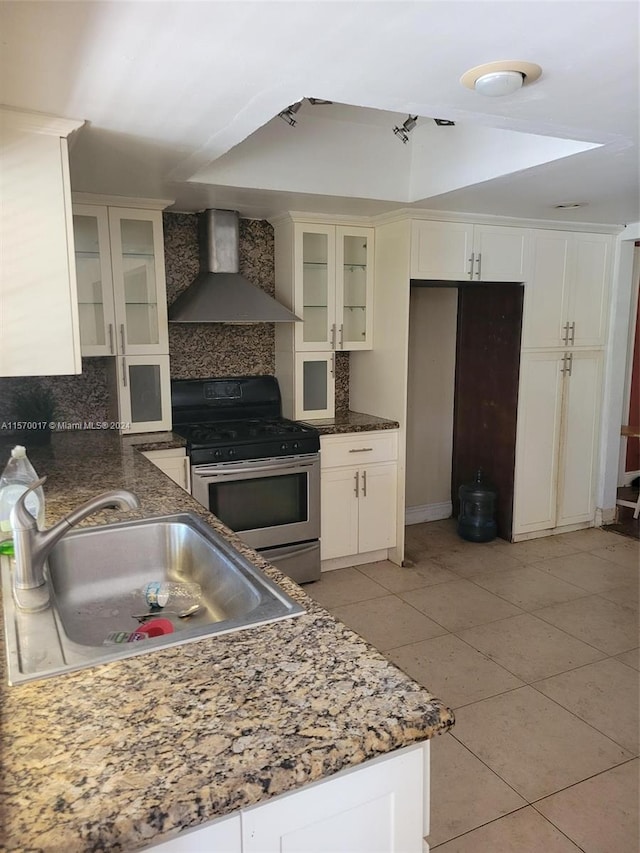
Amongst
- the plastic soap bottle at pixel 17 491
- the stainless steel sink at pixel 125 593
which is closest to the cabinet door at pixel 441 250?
the stainless steel sink at pixel 125 593

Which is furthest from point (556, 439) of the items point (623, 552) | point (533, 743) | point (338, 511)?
point (533, 743)

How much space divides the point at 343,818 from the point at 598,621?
8.99ft

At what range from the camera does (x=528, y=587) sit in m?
3.71

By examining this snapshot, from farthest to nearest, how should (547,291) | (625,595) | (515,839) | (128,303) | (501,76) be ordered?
(547,291) < (625,595) < (128,303) < (515,839) < (501,76)

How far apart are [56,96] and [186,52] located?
1.65ft

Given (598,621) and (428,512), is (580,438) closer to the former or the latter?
(428,512)

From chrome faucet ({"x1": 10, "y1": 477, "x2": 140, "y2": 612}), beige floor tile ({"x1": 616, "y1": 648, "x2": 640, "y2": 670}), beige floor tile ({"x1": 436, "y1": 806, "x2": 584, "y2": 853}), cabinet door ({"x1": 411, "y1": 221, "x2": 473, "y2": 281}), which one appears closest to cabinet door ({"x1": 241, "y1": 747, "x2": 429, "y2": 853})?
chrome faucet ({"x1": 10, "y1": 477, "x2": 140, "y2": 612})

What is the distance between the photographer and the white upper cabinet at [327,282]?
150 inches

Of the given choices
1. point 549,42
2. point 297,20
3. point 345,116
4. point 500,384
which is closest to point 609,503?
point 500,384

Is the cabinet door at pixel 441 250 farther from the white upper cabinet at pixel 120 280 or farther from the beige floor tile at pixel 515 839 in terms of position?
the beige floor tile at pixel 515 839

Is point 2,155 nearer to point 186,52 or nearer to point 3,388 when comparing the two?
point 186,52

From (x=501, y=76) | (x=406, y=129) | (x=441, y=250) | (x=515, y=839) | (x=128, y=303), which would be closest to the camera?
(x=501, y=76)

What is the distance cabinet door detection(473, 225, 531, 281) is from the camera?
154 inches

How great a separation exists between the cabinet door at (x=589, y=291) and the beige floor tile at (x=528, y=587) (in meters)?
1.67
